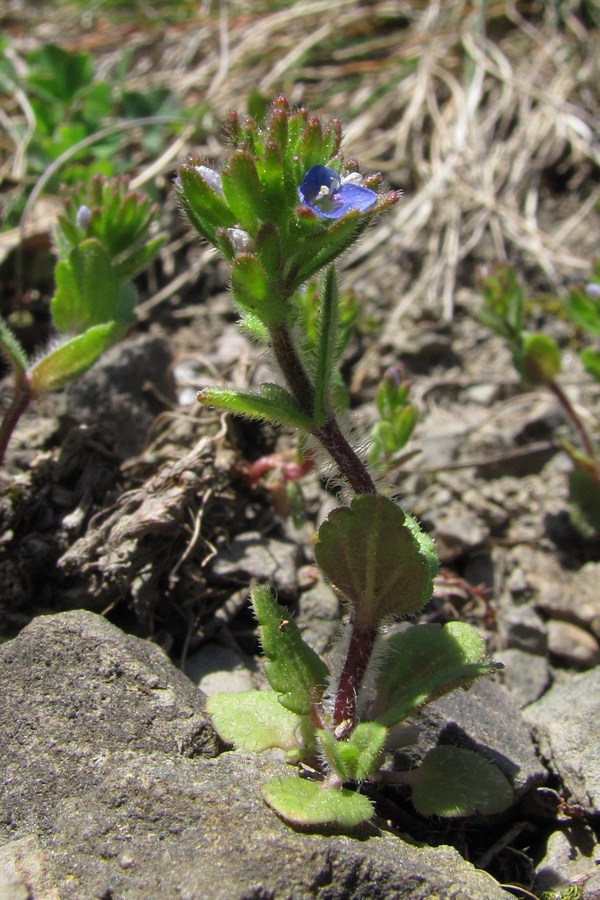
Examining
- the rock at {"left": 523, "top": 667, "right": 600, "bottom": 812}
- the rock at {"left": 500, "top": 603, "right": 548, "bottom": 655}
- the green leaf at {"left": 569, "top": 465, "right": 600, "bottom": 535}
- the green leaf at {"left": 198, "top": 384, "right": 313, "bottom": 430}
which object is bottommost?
the rock at {"left": 523, "top": 667, "right": 600, "bottom": 812}

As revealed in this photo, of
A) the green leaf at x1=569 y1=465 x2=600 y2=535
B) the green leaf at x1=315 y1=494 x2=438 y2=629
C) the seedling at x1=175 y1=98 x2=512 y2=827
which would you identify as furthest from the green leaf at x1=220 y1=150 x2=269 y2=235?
the green leaf at x1=569 y1=465 x2=600 y2=535

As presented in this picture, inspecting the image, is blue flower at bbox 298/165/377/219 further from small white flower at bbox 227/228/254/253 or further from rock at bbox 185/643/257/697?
rock at bbox 185/643/257/697

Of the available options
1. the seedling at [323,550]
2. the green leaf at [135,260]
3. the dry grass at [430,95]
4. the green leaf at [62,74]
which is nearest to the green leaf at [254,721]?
the seedling at [323,550]

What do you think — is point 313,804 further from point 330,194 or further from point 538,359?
point 538,359

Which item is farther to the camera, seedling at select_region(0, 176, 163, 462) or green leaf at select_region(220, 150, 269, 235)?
seedling at select_region(0, 176, 163, 462)

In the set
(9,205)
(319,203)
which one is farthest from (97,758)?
(9,205)

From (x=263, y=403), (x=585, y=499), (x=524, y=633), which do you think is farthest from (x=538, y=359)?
(x=263, y=403)

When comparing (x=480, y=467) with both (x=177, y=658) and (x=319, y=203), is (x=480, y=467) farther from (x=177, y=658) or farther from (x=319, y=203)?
(x=319, y=203)
